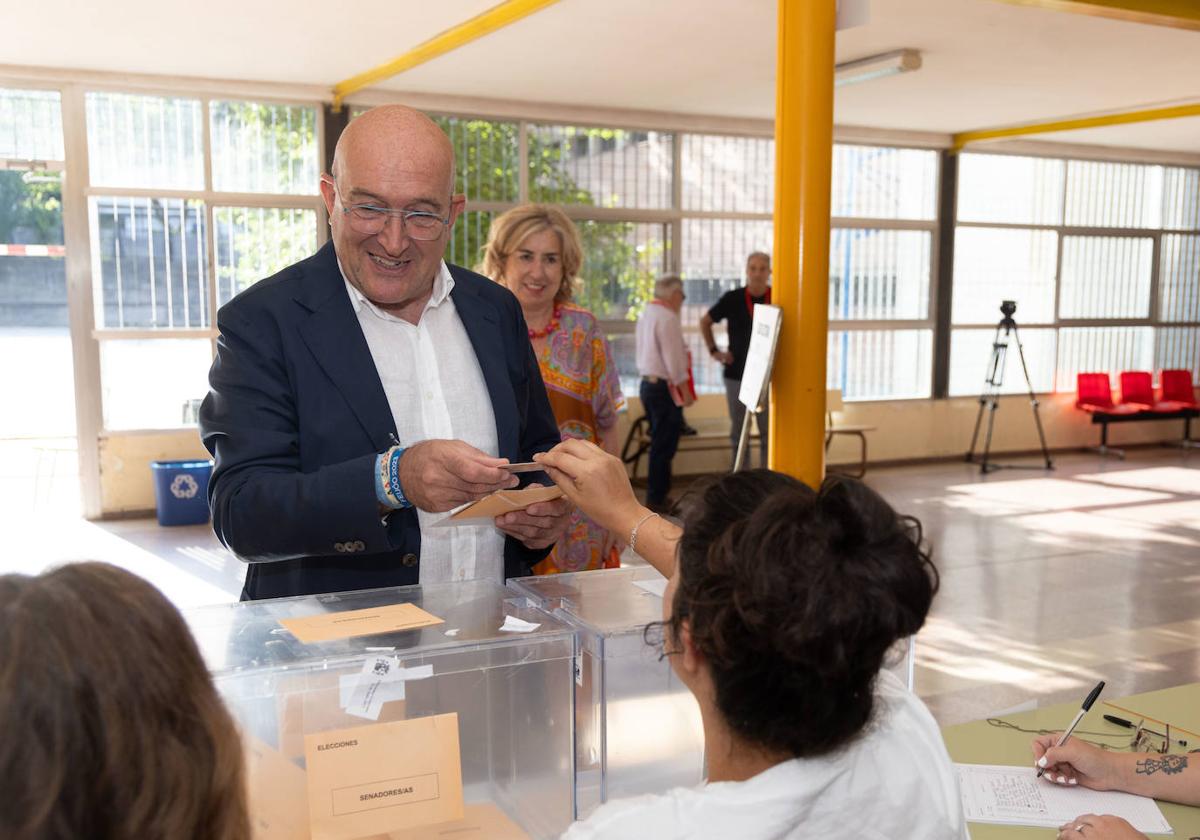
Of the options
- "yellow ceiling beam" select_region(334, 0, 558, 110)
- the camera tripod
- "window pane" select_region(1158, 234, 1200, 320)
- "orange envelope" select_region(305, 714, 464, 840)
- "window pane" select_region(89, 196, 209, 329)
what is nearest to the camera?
"orange envelope" select_region(305, 714, 464, 840)

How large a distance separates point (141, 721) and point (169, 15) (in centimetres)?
554

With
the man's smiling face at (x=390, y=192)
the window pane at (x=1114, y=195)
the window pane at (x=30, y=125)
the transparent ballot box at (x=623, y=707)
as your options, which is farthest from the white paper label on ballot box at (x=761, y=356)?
the window pane at (x=1114, y=195)

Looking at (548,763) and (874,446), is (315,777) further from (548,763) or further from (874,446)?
(874,446)

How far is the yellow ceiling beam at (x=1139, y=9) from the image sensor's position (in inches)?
178

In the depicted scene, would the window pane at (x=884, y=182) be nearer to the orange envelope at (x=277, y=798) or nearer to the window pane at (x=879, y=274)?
the window pane at (x=879, y=274)

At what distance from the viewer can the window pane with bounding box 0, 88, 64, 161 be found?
705 centimetres

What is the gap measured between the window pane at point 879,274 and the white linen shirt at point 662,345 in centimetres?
261

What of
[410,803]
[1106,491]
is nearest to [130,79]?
[410,803]

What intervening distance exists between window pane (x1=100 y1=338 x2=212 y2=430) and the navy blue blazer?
619 centimetres

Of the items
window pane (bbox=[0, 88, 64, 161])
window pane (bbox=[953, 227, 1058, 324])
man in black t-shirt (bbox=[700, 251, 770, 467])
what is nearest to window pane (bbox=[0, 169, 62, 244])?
window pane (bbox=[0, 88, 64, 161])

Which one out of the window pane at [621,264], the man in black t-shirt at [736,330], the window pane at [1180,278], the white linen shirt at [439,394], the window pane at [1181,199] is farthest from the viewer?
the window pane at [1180,278]

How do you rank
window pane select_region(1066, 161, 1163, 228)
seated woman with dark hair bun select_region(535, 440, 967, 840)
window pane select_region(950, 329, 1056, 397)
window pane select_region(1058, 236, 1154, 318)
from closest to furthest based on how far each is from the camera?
seated woman with dark hair bun select_region(535, 440, 967, 840) < window pane select_region(950, 329, 1056, 397) < window pane select_region(1066, 161, 1163, 228) < window pane select_region(1058, 236, 1154, 318)

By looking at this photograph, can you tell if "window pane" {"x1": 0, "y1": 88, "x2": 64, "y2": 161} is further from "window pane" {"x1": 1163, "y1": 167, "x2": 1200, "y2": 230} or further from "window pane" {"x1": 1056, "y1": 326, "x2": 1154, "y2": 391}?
"window pane" {"x1": 1163, "y1": 167, "x2": 1200, "y2": 230}

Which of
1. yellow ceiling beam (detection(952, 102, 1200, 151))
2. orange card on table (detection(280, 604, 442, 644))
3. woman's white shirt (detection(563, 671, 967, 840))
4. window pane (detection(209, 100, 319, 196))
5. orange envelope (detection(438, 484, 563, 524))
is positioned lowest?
woman's white shirt (detection(563, 671, 967, 840))
